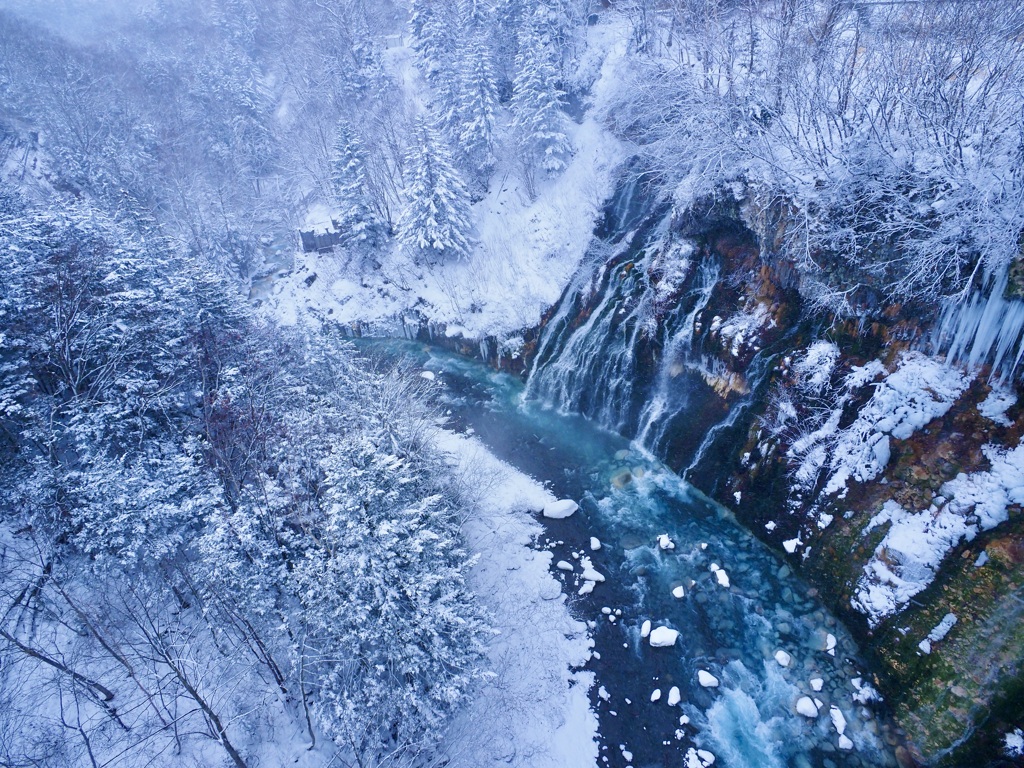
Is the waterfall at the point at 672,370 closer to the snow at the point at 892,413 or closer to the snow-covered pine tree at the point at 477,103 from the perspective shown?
the snow at the point at 892,413

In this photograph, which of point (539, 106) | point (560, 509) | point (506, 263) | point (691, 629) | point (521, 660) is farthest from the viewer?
point (539, 106)

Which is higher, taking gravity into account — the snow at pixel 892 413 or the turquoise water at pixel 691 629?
the snow at pixel 892 413

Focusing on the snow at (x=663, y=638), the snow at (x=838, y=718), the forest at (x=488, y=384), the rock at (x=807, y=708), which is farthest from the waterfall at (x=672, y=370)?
the snow at (x=838, y=718)

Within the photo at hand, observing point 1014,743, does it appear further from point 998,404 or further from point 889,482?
point 998,404

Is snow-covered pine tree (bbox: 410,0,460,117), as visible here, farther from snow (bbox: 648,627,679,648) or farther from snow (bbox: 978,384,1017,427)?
snow (bbox: 648,627,679,648)

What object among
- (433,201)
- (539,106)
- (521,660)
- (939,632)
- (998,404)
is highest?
(539,106)

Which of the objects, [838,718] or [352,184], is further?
[352,184]

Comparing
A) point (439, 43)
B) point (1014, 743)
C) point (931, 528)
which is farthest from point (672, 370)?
point (439, 43)
